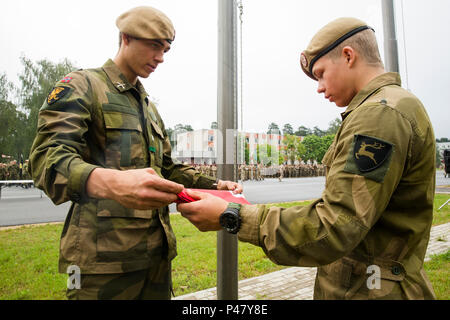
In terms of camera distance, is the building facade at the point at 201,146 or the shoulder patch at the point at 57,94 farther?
the building facade at the point at 201,146

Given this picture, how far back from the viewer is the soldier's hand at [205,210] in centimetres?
127

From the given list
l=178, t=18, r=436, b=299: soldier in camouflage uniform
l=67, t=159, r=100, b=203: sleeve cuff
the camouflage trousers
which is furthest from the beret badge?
the camouflage trousers

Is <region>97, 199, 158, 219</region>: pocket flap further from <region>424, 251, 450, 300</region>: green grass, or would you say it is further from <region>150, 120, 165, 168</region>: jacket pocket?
<region>424, 251, 450, 300</region>: green grass

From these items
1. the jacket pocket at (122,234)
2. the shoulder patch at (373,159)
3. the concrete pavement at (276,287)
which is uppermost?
the shoulder patch at (373,159)

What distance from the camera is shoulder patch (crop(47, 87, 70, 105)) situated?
1.38 meters

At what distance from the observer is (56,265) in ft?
13.0

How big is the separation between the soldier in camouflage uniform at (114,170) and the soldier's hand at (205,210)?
15 cm

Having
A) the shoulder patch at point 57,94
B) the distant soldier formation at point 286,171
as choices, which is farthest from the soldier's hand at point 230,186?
the distant soldier formation at point 286,171

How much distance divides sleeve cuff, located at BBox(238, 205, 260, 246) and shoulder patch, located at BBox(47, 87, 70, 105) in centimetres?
110

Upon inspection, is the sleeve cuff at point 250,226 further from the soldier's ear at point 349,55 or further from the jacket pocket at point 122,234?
the soldier's ear at point 349,55

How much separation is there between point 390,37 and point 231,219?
13.2 ft

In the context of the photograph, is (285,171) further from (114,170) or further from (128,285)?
(114,170)

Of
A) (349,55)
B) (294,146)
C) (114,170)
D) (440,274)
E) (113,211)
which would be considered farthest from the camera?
(294,146)

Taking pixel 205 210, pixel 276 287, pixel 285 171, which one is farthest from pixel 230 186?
pixel 285 171
